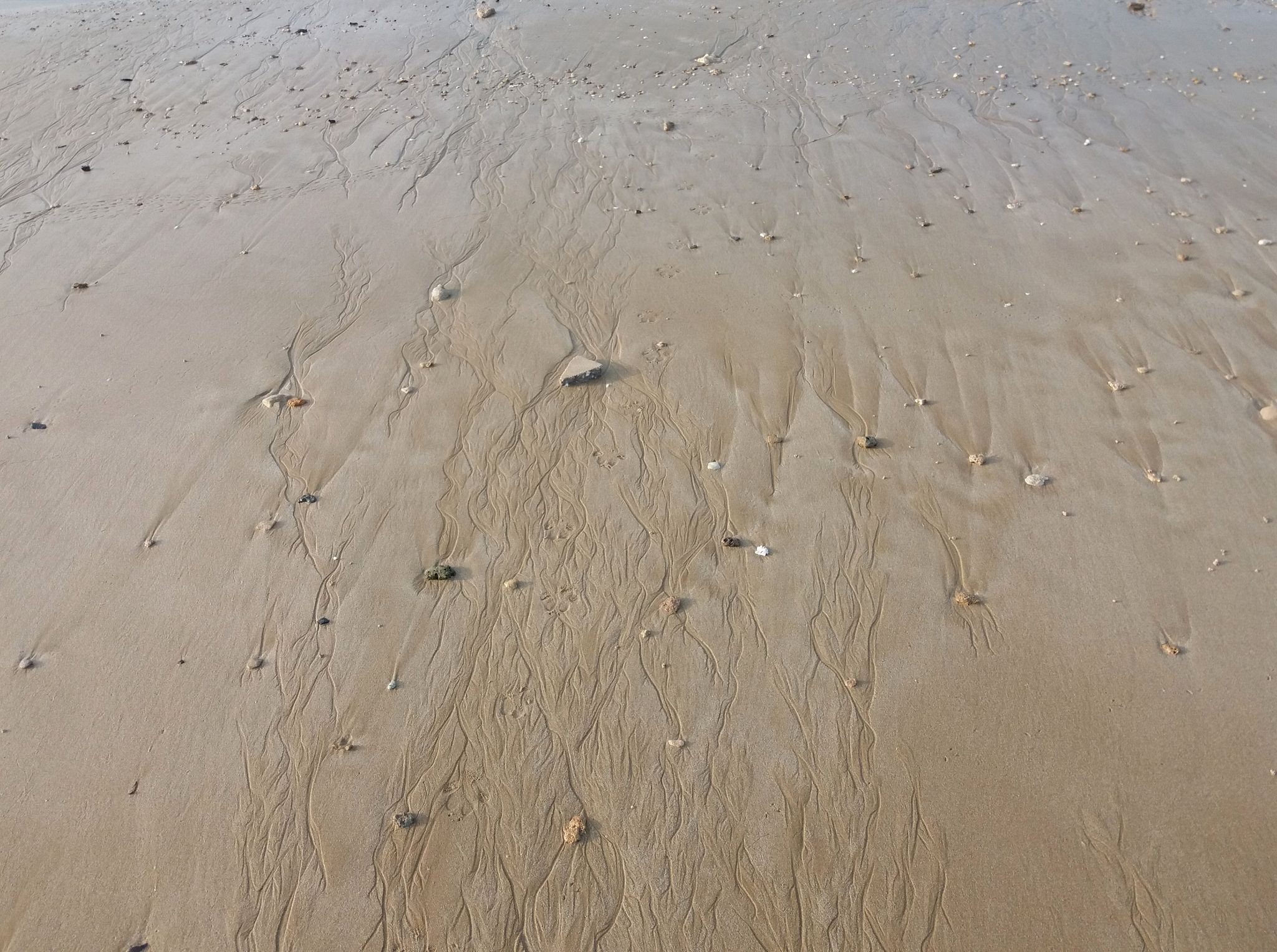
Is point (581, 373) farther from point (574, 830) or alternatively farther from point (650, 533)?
point (574, 830)

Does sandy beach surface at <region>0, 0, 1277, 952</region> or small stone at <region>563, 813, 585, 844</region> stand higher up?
sandy beach surface at <region>0, 0, 1277, 952</region>

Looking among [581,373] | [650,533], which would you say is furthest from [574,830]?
[581,373]

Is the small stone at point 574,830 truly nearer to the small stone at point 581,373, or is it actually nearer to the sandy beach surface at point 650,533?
the sandy beach surface at point 650,533

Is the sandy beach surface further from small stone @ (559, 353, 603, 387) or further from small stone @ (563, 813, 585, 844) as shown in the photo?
small stone @ (559, 353, 603, 387)

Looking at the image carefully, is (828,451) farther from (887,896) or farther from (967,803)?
(887,896)

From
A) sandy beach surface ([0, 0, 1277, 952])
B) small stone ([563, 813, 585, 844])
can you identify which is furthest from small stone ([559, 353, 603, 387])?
small stone ([563, 813, 585, 844])

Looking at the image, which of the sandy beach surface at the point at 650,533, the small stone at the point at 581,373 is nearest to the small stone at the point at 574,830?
the sandy beach surface at the point at 650,533
